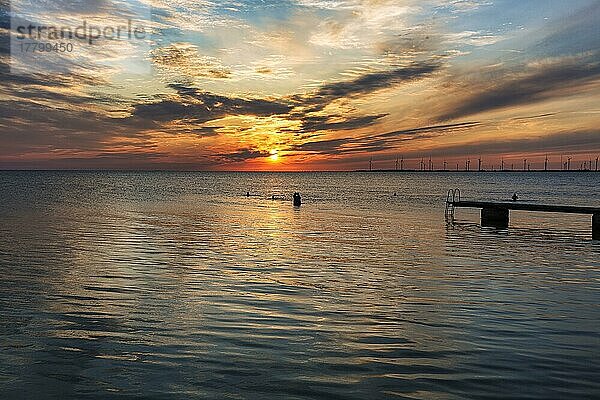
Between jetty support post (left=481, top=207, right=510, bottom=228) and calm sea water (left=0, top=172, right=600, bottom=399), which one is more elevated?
jetty support post (left=481, top=207, right=510, bottom=228)

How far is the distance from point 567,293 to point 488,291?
2.24m

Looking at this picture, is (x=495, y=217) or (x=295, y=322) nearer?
(x=295, y=322)

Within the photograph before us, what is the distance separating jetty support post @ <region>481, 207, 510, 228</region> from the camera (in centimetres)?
3806

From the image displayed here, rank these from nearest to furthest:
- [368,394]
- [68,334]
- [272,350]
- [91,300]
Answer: [368,394] → [272,350] → [68,334] → [91,300]

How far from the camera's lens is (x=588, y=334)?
10.9m

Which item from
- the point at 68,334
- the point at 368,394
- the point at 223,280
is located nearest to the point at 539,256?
the point at 223,280

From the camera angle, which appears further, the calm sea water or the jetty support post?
the jetty support post

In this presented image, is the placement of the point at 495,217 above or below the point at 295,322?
above

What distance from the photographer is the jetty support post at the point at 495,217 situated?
38.1 meters

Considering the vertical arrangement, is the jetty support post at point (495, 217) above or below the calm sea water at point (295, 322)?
above

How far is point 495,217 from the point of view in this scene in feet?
126

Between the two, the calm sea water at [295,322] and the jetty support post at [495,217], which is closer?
the calm sea water at [295,322]

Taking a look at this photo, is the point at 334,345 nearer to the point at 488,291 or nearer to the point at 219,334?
the point at 219,334

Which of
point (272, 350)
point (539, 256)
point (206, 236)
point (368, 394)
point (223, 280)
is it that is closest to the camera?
point (368, 394)
